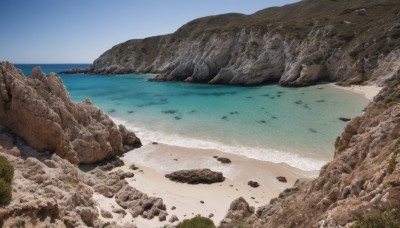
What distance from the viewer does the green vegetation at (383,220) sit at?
6.04m

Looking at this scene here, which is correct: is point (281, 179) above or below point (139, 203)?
below

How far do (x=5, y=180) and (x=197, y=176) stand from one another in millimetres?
12640

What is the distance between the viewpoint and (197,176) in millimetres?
22500

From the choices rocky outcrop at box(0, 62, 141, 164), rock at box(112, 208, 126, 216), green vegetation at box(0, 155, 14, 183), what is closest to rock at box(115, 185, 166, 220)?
rock at box(112, 208, 126, 216)

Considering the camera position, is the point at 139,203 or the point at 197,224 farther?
the point at 139,203

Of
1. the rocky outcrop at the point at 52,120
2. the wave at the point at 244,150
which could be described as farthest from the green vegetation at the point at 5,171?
the wave at the point at 244,150

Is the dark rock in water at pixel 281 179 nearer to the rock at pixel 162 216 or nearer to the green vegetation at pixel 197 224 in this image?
the green vegetation at pixel 197 224

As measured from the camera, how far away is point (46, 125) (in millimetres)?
21047

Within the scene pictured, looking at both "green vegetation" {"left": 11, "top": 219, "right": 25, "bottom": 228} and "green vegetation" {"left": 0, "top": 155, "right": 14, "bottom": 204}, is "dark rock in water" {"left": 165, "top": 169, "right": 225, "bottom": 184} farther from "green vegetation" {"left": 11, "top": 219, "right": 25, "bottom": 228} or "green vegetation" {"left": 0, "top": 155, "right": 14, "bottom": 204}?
"green vegetation" {"left": 11, "top": 219, "right": 25, "bottom": 228}

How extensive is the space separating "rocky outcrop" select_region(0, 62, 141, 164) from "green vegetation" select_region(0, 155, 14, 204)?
6.94 m

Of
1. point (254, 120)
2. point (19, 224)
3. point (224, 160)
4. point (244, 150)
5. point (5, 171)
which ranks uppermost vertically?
point (5, 171)

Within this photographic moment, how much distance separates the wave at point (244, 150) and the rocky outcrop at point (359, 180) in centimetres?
1148

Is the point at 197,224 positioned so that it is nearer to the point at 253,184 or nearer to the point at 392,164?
the point at 253,184

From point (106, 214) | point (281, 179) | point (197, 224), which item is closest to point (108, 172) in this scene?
point (106, 214)
